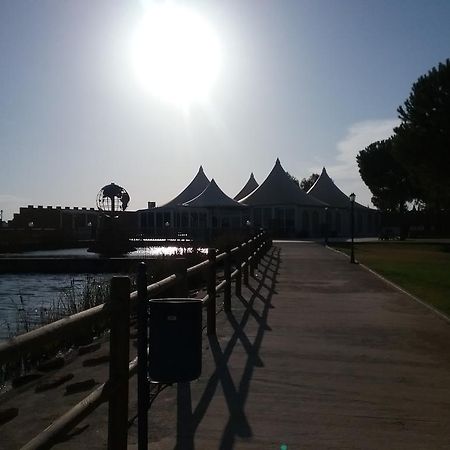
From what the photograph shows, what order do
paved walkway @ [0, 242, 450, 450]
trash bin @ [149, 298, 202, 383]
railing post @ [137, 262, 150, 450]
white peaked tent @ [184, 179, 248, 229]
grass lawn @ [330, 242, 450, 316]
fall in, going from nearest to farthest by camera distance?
railing post @ [137, 262, 150, 450], trash bin @ [149, 298, 202, 383], paved walkway @ [0, 242, 450, 450], grass lawn @ [330, 242, 450, 316], white peaked tent @ [184, 179, 248, 229]

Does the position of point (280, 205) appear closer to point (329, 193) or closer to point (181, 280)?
point (329, 193)

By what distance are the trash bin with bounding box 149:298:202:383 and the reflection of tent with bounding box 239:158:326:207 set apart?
49.6 metres

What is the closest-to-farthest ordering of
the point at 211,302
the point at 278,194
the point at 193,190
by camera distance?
the point at 211,302 < the point at 278,194 < the point at 193,190

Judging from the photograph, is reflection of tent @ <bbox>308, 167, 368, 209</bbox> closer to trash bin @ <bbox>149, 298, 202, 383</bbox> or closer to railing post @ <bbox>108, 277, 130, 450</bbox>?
trash bin @ <bbox>149, 298, 202, 383</bbox>

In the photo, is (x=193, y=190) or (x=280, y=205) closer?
(x=280, y=205)

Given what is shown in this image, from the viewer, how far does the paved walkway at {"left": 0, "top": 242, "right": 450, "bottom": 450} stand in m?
5.05

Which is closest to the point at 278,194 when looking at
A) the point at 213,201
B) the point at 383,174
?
the point at 213,201

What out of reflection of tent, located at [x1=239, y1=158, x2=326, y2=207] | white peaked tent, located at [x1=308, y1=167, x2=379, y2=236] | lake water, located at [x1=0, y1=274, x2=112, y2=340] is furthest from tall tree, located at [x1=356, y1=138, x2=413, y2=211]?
lake water, located at [x1=0, y1=274, x2=112, y2=340]

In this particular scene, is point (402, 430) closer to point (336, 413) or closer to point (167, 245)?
point (336, 413)

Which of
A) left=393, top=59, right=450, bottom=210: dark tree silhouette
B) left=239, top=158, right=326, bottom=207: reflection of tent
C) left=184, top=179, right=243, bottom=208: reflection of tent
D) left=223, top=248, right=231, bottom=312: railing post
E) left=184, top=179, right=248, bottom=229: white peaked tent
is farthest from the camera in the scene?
left=239, top=158, right=326, bottom=207: reflection of tent

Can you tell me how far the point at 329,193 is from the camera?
64.0m

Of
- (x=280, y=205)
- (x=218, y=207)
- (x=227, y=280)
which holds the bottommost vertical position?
(x=227, y=280)

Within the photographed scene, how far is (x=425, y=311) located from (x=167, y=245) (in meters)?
34.7

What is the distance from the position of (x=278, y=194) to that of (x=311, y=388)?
1938 inches
